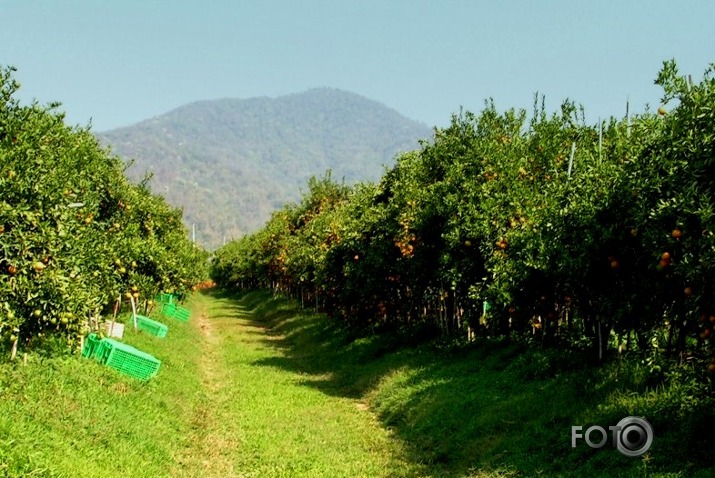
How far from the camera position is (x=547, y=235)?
14789 millimetres

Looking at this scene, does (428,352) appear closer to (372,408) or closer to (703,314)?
(372,408)

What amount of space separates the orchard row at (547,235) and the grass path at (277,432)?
5048 millimetres

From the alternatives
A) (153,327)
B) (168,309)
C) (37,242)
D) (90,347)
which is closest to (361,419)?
(90,347)

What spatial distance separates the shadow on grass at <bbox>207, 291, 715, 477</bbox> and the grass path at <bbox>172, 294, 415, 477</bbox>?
2.27 feet

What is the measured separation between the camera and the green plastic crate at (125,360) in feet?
58.2

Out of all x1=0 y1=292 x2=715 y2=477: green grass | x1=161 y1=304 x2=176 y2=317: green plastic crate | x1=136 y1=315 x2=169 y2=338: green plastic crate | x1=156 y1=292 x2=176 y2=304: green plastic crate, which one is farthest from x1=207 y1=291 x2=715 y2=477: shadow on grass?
x1=156 y1=292 x2=176 y2=304: green plastic crate

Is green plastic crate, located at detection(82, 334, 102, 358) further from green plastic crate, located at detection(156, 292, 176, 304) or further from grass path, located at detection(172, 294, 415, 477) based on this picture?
green plastic crate, located at detection(156, 292, 176, 304)

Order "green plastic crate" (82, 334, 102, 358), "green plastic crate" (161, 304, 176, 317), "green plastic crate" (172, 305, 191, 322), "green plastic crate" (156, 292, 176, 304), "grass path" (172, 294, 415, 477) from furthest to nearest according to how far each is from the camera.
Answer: "green plastic crate" (156, 292, 176, 304), "green plastic crate" (172, 305, 191, 322), "green plastic crate" (161, 304, 176, 317), "green plastic crate" (82, 334, 102, 358), "grass path" (172, 294, 415, 477)

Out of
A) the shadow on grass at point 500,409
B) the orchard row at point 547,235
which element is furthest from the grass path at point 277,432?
the orchard row at point 547,235

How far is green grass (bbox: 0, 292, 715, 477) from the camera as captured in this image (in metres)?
10.2

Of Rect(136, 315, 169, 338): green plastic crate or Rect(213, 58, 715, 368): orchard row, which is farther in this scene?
Rect(136, 315, 169, 338): green plastic crate

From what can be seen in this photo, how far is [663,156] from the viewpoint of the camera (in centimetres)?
1005

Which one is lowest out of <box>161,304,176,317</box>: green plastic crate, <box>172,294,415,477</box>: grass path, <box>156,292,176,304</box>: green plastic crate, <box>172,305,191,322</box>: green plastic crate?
<box>172,294,415,477</box>: grass path

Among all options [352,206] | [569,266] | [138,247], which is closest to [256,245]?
[352,206]
